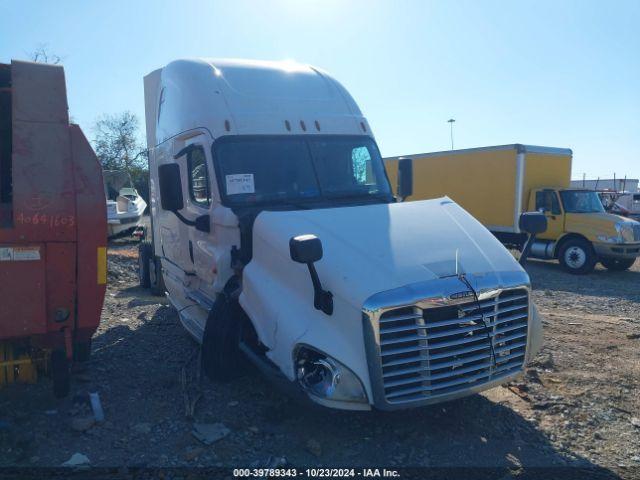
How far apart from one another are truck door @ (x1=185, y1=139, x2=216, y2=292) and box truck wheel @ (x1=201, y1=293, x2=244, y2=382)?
69 cm

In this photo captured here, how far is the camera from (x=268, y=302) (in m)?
4.28

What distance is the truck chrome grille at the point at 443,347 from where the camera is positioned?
3.65 metres

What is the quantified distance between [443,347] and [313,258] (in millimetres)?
1076

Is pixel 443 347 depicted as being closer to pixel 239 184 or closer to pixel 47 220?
pixel 239 184

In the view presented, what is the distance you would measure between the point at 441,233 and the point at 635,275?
11501 millimetres

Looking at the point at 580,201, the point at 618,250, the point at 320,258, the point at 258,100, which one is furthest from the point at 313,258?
the point at 580,201

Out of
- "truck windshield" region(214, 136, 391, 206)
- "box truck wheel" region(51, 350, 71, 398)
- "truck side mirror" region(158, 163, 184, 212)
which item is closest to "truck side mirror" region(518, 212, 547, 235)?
"truck windshield" region(214, 136, 391, 206)

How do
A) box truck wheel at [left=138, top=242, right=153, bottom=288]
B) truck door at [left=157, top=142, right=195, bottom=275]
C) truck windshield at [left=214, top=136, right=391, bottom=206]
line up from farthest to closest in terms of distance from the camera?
box truck wheel at [left=138, top=242, right=153, bottom=288], truck door at [left=157, top=142, right=195, bottom=275], truck windshield at [left=214, top=136, right=391, bottom=206]

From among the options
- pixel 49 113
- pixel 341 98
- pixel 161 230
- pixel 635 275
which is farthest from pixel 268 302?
pixel 635 275

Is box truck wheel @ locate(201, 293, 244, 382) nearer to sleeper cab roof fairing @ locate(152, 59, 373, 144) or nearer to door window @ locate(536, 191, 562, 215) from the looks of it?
sleeper cab roof fairing @ locate(152, 59, 373, 144)

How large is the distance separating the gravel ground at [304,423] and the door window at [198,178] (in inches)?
68.3

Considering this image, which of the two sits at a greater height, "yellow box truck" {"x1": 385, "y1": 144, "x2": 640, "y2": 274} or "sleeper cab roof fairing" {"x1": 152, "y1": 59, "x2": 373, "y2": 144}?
"sleeper cab roof fairing" {"x1": 152, "y1": 59, "x2": 373, "y2": 144}

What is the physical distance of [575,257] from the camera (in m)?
13.7

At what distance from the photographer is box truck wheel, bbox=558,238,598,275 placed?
13414 millimetres
